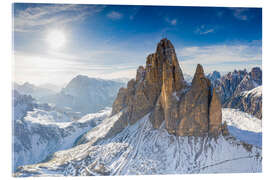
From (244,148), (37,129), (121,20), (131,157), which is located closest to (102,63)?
(121,20)

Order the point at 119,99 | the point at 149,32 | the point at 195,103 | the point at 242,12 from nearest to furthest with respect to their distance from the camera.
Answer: the point at 242,12 → the point at 149,32 → the point at 195,103 → the point at 119,99

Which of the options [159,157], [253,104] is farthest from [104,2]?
[253,104]

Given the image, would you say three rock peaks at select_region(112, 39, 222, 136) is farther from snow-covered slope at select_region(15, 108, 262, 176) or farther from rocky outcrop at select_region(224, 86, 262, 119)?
rocky outcrop at select_region(224, 86, 262, 119)

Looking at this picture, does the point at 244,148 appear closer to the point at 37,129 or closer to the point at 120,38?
the point at 120,38

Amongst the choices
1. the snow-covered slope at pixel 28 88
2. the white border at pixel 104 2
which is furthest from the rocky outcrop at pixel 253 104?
the snow-covered slope at pixel 28 88

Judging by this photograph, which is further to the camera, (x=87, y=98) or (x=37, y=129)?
(x=87, y=98)

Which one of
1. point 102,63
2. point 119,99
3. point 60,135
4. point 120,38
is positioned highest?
point 120,38

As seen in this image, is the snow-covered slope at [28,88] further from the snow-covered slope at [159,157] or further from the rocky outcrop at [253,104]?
the rocky outcrop at [253,104]

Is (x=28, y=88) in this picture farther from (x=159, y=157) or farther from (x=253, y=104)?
(x=253, y=104)
